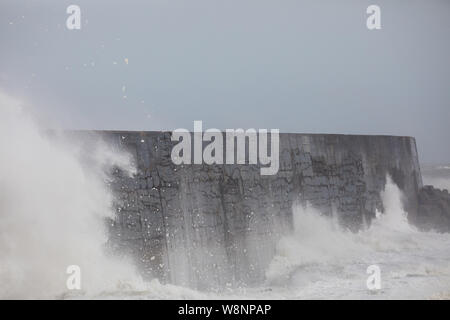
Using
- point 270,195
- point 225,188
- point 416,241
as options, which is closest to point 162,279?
point 225,188

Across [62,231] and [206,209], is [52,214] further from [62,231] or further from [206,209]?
[206,209]

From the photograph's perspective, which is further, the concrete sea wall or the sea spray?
the concrete sea wall

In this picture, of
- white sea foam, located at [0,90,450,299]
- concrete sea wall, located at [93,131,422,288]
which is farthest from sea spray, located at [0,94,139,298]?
concrete sea wall, located at [93,131,422,288]

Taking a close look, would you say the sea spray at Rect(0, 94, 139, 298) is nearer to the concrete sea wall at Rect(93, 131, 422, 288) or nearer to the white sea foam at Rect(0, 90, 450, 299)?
the white sea foam at Rect(0, 90, 450, 299)

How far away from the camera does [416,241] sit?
10812mm

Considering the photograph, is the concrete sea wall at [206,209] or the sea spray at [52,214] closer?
the sea spray at [52,214]

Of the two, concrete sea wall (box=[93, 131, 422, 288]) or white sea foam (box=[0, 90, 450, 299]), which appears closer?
white sea foam (box=[0, 90, 450, 299])

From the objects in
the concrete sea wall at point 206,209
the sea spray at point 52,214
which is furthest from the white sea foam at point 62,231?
the concrete sea wall at point 206,209

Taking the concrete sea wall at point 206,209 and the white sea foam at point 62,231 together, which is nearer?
the white sea foam at point 62,231

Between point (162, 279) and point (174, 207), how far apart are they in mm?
695

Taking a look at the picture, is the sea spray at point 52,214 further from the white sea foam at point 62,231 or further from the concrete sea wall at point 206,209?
the concrete sea wall at point 206,209

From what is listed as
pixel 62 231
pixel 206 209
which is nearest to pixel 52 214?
pixel 62 231

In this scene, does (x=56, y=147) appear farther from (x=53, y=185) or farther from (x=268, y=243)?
(x=268, y=243)
